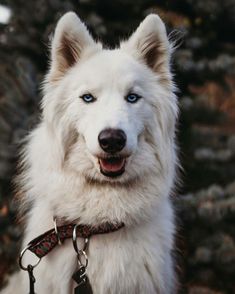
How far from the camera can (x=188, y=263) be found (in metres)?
4.12

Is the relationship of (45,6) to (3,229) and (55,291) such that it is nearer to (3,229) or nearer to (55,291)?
(3,229)

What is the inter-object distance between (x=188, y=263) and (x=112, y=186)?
1734 millimetres

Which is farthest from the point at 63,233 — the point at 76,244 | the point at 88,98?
the point at 88,98

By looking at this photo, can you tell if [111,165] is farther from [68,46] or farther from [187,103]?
[187,103]

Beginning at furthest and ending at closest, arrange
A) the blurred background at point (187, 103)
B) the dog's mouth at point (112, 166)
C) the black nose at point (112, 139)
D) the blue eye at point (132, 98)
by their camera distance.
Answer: the blurred background at point (187, 103) → the blue eye at point (132, 98) → the dog's mouth at point (112, 166) → the black nose at point (112, 139)

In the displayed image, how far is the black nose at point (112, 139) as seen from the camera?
239cm

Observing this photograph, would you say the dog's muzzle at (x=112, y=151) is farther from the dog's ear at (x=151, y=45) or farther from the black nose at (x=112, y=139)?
the dog's ear at (x=151, y=45)

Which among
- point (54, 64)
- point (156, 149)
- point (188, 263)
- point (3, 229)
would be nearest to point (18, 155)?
point (3, 229)

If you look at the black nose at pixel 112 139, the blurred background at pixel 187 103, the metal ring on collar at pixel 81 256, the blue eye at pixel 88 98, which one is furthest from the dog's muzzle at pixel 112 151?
the blurred background at pixel 187 103

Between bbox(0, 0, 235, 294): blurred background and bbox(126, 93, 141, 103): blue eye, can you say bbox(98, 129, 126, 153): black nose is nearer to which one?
bbox(126, 93, 141, 103): blue eye

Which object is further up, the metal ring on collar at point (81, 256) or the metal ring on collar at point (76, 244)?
the metal ring on collar at point (76, 244)

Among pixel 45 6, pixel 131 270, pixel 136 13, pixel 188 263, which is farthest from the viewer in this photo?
pixel 188 263

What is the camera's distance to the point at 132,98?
106 inches

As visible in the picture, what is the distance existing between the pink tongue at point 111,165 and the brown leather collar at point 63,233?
336 mm
